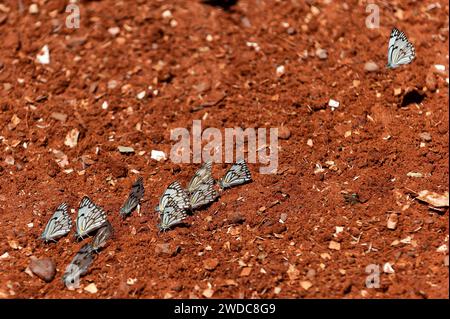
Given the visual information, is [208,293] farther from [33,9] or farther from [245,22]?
[33,9]

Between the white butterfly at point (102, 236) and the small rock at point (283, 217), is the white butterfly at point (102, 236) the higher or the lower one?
the lower one

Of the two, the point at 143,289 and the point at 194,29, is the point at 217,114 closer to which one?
the point at 194,29

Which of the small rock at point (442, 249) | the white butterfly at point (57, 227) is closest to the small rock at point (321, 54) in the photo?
the small rock at point (442, 249)

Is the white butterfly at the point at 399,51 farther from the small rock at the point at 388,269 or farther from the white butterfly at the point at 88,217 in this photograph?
the white butterfly at the point at 88,217

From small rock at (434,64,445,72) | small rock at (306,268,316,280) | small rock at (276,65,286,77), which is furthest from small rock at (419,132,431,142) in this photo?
small rock at (306,268,316,280)

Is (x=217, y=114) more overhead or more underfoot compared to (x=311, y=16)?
more underfoot

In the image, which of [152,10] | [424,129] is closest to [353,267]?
[424,129]
